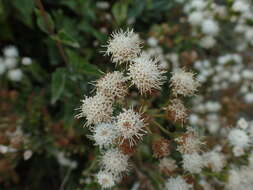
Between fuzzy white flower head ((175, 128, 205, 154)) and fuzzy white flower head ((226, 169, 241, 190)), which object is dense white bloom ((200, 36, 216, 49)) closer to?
fuzzy white flower head ((226, 169, 241, 190))

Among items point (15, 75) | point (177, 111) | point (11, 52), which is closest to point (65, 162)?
point (15, 75)

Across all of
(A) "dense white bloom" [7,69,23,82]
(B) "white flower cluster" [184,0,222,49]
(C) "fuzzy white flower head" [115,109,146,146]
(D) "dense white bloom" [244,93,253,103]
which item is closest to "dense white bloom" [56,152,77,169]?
(A) "dense white bloom" [7,69,23,82]

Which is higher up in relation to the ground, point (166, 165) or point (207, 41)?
point (207, 41)

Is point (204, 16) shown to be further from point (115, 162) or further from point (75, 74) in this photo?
point (115, 162)

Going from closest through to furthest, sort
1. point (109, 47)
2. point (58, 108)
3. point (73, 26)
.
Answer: point (109, 47), point (73, 26), point (58, 108)

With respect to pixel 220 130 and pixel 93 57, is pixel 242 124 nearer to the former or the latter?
pixel 220 130

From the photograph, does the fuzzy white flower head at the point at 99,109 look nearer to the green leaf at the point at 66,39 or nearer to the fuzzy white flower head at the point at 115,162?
the fuzzy white flower head at the point at 115,162

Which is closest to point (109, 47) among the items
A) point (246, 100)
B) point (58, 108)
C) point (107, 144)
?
point (107, 144)
